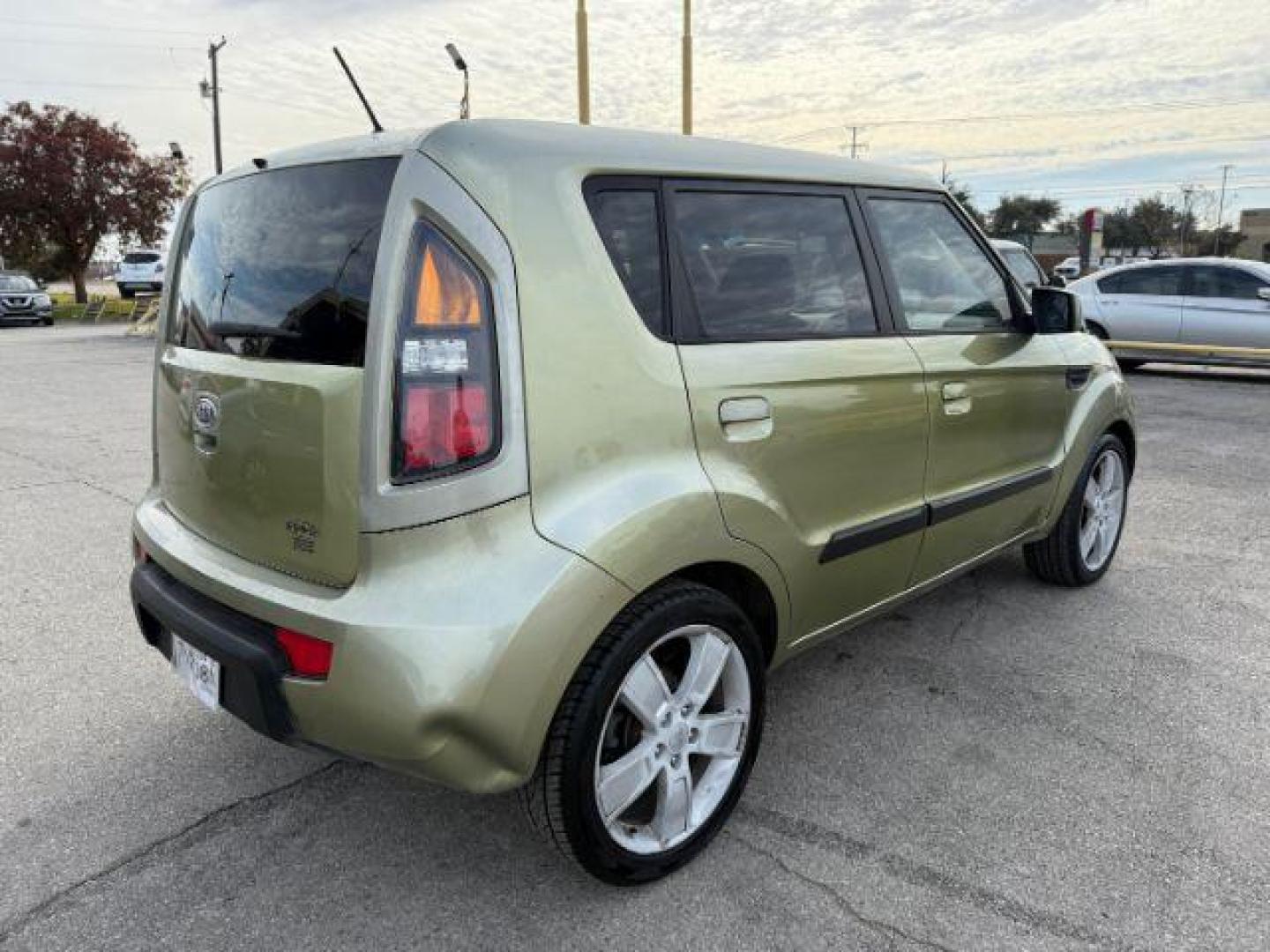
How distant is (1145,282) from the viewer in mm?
12102

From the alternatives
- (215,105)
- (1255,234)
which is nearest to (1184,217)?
(1255,234)

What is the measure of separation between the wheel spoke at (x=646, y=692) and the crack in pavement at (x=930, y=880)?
558 mm

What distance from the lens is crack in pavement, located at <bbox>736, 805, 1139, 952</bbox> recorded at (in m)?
2.06

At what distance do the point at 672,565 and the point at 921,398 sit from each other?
117 centimetres

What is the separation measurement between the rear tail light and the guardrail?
12.0m

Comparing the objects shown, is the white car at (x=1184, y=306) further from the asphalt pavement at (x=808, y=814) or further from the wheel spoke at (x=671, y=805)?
the wheel spoke at (x=671, y=805)

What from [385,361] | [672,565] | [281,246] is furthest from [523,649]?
[281,246]

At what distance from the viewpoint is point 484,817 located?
8.23 feet

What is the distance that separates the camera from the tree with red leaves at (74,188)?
104ft

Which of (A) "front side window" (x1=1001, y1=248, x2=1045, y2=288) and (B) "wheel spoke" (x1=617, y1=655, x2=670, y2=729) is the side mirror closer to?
(B) "wheel spoke" (x1=617, y1=655, x2=670, y2=729)

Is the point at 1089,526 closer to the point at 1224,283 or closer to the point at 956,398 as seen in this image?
the point at 956,398

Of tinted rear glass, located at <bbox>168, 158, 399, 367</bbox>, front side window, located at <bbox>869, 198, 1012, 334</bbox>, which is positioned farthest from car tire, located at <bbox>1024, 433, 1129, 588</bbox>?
tinted rear glass, located at <bbox>168, 158, 399, 367</bbox>

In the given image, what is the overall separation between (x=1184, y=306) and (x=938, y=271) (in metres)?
10.5

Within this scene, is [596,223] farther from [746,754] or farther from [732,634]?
[746,754]
